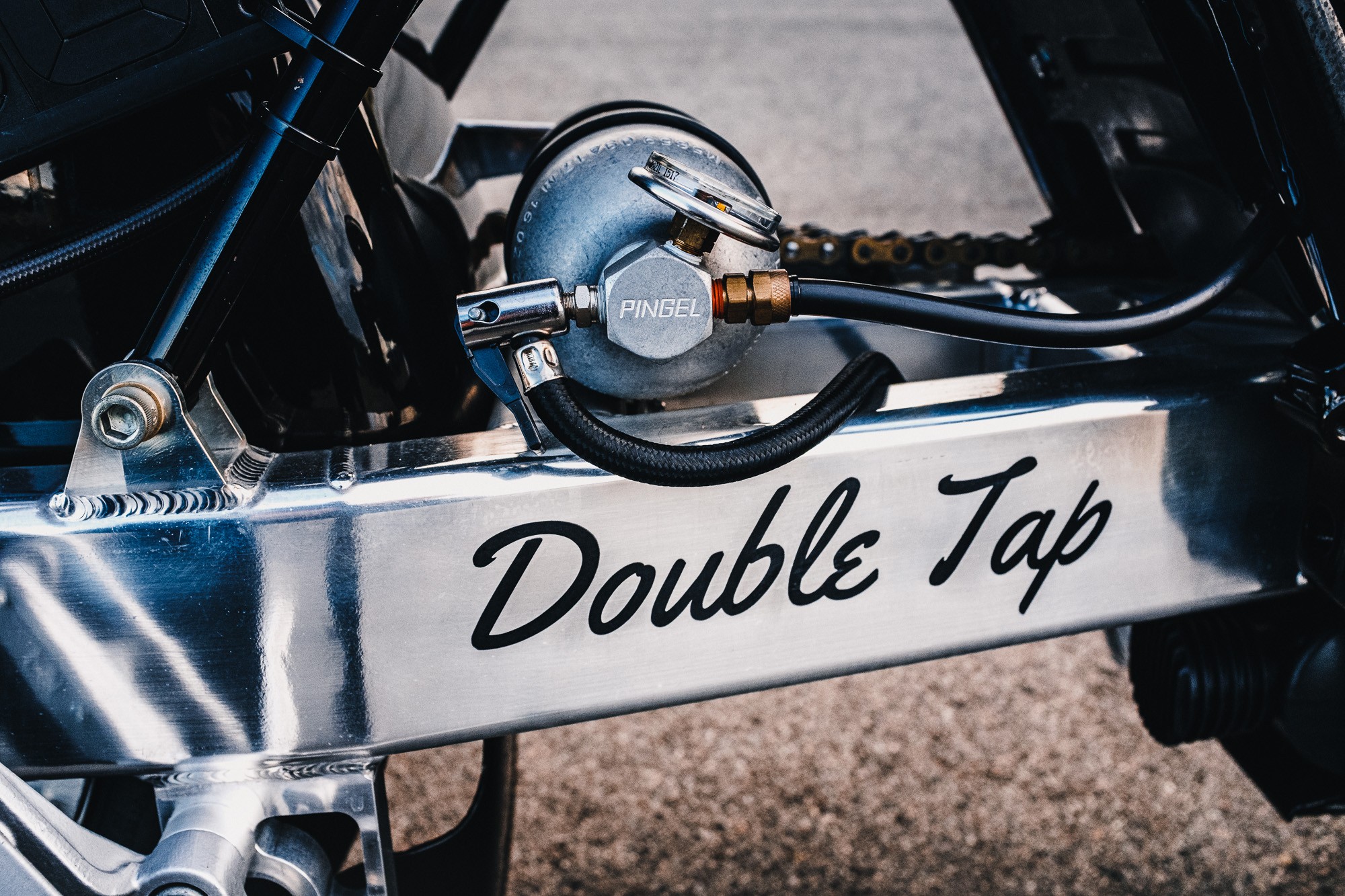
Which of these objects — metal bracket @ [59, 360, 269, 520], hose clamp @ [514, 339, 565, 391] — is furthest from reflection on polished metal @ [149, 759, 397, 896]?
hose clamp @ [514, 339, 565, 391]

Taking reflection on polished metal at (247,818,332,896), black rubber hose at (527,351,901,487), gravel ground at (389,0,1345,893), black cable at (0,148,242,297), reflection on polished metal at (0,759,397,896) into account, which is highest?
black cable at (0,148,242,297)

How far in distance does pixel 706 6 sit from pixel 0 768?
4.01 meters

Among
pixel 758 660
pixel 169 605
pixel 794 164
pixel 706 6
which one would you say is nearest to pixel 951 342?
pixel 758 660

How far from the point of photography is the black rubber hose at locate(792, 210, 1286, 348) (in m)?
0.62

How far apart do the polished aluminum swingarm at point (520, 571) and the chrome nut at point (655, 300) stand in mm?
79

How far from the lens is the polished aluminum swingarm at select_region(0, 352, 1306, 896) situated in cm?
59

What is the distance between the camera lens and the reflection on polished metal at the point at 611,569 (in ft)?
1.94

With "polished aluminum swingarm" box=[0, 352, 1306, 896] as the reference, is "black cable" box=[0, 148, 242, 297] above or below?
above

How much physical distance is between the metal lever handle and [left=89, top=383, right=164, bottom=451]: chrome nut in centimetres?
30

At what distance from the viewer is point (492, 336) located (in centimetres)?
57

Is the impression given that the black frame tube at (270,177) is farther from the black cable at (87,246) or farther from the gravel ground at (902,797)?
the gravel ground at (902,797)

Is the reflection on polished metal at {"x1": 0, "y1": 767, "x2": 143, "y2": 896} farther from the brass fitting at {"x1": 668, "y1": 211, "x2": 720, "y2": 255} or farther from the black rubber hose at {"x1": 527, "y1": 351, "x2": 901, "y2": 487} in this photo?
the brass fitting at {"x1": 668, "y1": 211, "x2": 720, "y2": 255}

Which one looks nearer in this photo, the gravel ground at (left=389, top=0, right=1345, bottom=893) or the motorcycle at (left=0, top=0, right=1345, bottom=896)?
the motorcycle at (left=0, top=0, right=1345, bottom=896)

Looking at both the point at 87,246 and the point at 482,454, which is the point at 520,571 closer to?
the point at 482,454
